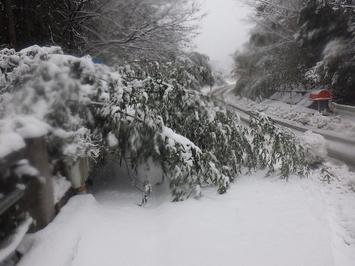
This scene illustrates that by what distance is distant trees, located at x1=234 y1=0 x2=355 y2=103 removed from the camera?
1441 centimetres

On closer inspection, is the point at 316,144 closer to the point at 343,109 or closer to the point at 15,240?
the point at 15,240

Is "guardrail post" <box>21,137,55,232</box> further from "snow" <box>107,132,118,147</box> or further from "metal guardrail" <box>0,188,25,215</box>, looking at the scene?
"snow" <box>107,132,118,147</box>

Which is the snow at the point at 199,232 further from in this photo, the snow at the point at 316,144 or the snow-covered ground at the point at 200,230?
the snow at the point at 316,144

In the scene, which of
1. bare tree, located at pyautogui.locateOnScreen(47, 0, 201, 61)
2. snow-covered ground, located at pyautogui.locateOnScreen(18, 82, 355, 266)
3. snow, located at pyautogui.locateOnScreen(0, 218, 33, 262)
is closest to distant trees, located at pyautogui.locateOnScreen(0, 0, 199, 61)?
bare tree, located at pyautogui.locateOnScreen(47, 0, 201, 61)

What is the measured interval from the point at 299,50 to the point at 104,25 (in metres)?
14.4

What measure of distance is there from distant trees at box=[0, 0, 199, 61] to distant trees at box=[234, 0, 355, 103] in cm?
962

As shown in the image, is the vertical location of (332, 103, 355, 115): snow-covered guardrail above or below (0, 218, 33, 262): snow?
below

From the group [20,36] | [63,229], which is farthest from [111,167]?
[20,36]

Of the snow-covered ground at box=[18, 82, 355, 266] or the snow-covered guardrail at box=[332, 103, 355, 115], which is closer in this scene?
the snow-covered ground at box=[18, 82, 355, 266]

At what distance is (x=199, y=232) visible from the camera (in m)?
3.14

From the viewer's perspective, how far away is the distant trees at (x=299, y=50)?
1441 centimetres

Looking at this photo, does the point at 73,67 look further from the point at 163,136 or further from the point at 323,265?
the point at 323,265

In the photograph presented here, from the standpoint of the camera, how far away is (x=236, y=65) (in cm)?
2606

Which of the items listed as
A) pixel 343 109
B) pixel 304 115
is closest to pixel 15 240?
pixel 304 115
